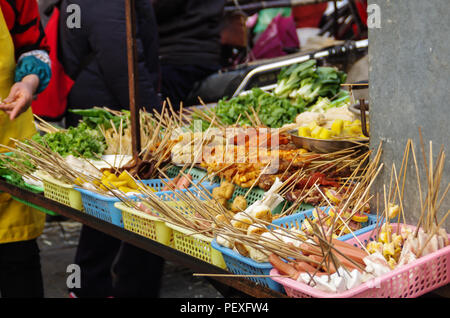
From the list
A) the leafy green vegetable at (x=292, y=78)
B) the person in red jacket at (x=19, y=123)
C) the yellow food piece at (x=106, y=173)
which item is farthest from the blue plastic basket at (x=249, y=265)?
the leafy green vegetable at (x=292, y=78)

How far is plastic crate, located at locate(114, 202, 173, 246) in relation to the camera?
2035mm

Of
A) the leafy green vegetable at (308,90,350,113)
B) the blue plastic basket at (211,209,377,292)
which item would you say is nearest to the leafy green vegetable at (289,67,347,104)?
the leafy green vegetable at (308,90,350,113)

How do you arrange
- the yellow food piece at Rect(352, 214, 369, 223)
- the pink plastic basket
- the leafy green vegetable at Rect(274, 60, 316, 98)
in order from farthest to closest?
the leafy green vegetable at Rect(274, 60, 316, 98), the yellow food piece at Rect(352, 214, 369, 223), the pink plastic basket

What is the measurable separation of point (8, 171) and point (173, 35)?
8.74 feet

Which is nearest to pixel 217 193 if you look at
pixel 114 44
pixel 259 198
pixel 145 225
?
pixel 259 198

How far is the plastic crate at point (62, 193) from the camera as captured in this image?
253 centimetres

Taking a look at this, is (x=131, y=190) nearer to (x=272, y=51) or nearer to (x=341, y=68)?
(x=341, y=68)

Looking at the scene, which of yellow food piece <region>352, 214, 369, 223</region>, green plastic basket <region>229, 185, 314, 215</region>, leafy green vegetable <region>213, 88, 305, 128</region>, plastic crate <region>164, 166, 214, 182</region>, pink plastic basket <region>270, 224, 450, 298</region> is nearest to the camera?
pink plastic basket <region>270, 224, 450, 298</region>

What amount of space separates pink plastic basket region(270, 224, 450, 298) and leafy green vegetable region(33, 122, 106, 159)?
183 cm

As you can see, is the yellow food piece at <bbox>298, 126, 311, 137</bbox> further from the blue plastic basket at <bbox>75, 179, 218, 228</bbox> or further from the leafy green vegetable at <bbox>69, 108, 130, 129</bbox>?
the leafy green vegetable at <bbox>69, 108, 130, 129</bbox>

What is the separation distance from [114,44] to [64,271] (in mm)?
2378

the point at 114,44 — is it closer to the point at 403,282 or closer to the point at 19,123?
the point at 19,123

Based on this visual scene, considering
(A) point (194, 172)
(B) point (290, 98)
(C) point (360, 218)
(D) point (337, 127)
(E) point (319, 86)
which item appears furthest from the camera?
(B) point (290, 98)

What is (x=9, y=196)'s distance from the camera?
318 cm
